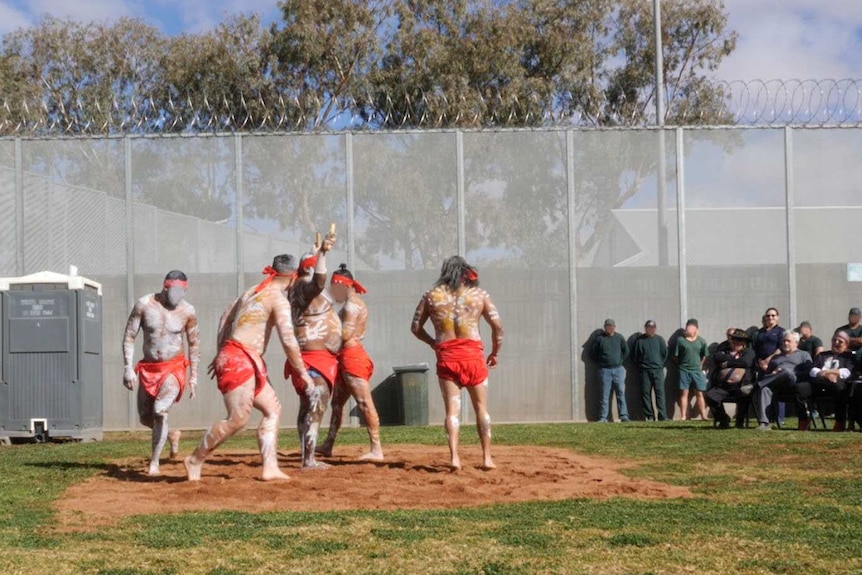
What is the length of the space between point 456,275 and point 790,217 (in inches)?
512

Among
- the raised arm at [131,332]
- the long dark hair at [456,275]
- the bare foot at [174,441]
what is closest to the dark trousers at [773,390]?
the long dark hair at [456,275]

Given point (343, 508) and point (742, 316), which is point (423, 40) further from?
point (343, 508)

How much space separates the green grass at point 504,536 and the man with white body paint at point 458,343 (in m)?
1.61

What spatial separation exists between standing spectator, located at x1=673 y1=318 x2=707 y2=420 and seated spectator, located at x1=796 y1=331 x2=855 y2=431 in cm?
446

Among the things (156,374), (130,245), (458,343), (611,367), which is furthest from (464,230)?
(156,374)

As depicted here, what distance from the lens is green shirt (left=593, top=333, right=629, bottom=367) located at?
2261 centimetres

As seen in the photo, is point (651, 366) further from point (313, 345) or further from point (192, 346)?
point (192, 346)

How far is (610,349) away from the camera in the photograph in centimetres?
2259

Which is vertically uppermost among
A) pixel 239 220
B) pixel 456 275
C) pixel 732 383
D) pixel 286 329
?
pixel 239 220

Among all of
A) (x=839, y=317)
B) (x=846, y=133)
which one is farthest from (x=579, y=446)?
(x=846, y=133)

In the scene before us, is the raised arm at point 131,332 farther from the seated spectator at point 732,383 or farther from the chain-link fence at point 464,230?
the chain-link fence at point 464,230

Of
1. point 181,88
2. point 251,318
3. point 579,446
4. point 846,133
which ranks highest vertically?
point 181,88

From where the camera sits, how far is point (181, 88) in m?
42.8

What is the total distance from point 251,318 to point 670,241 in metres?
13.6
